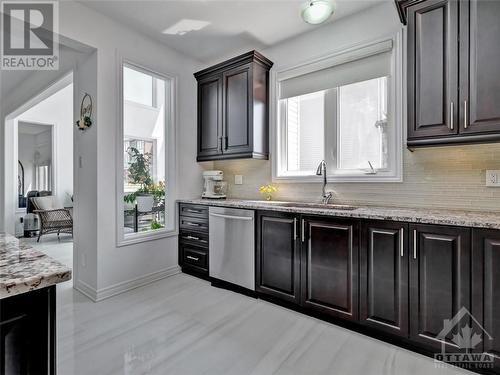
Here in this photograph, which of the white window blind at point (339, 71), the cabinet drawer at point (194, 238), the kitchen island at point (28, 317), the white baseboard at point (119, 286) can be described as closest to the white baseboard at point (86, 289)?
the white baseboard at point (119, 286)

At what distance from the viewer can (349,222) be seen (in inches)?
82.6

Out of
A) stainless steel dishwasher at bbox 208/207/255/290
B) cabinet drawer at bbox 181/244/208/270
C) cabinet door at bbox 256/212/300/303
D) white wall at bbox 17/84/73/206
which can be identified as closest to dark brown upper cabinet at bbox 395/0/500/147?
cabinet door at bbox 256/212/300/303

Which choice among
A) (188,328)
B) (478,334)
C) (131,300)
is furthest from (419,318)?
(131,300)

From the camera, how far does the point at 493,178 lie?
6.67ft

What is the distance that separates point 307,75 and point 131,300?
2.99 m

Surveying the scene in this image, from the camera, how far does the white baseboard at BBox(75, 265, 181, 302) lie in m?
2.72

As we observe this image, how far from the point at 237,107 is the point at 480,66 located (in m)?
2.19

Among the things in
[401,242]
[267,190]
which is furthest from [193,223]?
[401,242]

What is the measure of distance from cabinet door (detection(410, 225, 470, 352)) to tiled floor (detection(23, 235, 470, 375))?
9.0 inches

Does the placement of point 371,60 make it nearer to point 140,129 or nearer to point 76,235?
point 140,129

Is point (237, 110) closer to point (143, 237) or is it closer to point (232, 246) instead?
point (232, 246)

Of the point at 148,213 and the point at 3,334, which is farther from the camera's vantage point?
the point at 148,213

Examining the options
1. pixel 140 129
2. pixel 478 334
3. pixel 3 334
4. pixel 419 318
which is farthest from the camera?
pixel 140 129

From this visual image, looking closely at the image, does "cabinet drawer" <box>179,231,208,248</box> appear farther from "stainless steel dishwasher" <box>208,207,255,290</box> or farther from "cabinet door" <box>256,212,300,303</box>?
"cabinet door" <box>256,212,300,303</box>
